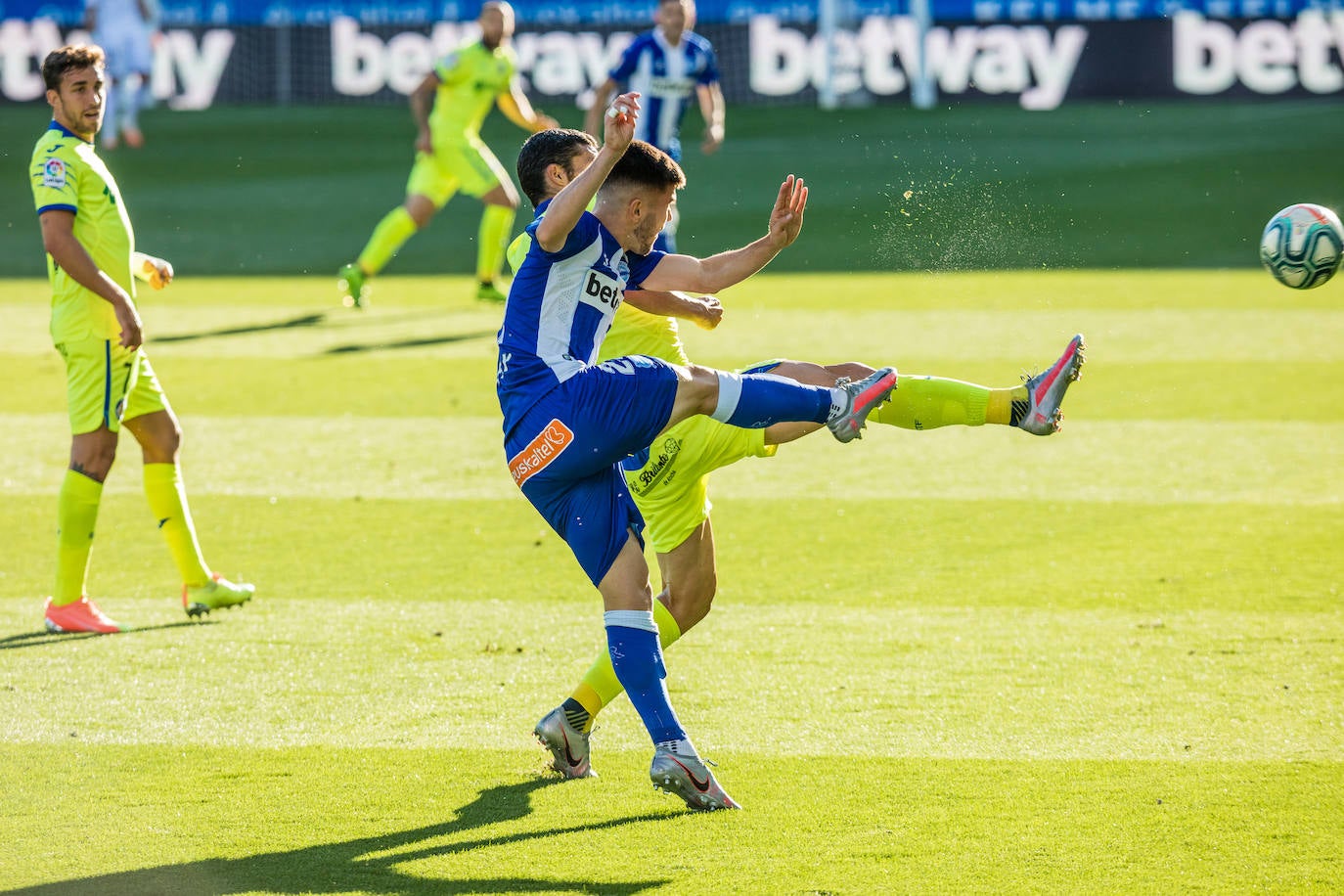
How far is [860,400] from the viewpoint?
4.64 metres

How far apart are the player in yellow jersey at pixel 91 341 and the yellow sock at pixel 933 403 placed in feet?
9.32

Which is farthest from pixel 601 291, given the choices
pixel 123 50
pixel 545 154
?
pixel 123 50

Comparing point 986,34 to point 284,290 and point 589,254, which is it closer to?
point 284,290

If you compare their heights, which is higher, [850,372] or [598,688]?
[850,372]

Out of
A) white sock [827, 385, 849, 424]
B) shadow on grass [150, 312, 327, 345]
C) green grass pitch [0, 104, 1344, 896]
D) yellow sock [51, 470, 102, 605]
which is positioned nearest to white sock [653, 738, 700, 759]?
green grass pitch [0, 104, 1344, 896]

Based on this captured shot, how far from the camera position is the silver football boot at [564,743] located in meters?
4.73

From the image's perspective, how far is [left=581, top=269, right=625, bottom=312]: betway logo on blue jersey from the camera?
4512mm

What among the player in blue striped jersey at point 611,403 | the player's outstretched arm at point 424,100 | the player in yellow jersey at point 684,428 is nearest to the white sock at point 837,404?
the player in blue striped jersey at point 611,403

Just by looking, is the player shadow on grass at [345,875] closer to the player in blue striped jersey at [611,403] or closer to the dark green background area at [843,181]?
the player in blue striped jersey at [611,403]

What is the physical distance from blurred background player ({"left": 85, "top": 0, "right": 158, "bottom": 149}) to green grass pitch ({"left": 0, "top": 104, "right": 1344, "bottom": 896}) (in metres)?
11.6

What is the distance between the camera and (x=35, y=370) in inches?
453

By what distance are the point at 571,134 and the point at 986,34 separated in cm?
2257

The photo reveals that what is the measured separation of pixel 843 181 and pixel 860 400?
16511 mm

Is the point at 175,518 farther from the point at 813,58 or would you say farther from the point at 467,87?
the point at 813,58
